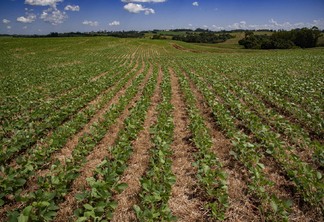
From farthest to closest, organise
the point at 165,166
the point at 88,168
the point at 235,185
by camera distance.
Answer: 1. the point at 88,168
2. the point at 165,166
3. the point at 235,185

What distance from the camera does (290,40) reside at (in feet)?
253

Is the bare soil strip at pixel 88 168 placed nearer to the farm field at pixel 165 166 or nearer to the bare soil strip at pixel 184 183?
the farm field at pixel 165 166

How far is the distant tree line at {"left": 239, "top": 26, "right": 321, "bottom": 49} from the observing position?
7288 centimetres

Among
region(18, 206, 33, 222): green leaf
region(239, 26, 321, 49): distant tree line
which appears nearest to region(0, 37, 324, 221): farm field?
region(18, 206, 33, 222): green leaf

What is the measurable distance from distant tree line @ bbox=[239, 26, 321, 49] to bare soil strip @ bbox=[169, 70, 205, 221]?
257ft

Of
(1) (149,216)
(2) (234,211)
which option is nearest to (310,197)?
(2) (234,211)

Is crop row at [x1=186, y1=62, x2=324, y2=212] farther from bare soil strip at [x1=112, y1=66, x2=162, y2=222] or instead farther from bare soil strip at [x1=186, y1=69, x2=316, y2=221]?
bare soil strip at [x1=112, y1=66, x2=162, y2=222]

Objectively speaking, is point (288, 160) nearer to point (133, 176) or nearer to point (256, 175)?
point (256, 175)

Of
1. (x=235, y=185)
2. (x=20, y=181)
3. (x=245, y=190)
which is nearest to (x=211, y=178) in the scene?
(x=235, y=185)

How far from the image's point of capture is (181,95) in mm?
12594

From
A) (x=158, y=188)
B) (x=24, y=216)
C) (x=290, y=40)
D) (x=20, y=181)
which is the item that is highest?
(x=290, y=40)

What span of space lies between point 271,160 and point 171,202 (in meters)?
3.02

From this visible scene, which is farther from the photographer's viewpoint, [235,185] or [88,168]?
[88,168]

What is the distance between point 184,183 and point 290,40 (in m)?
90.3
